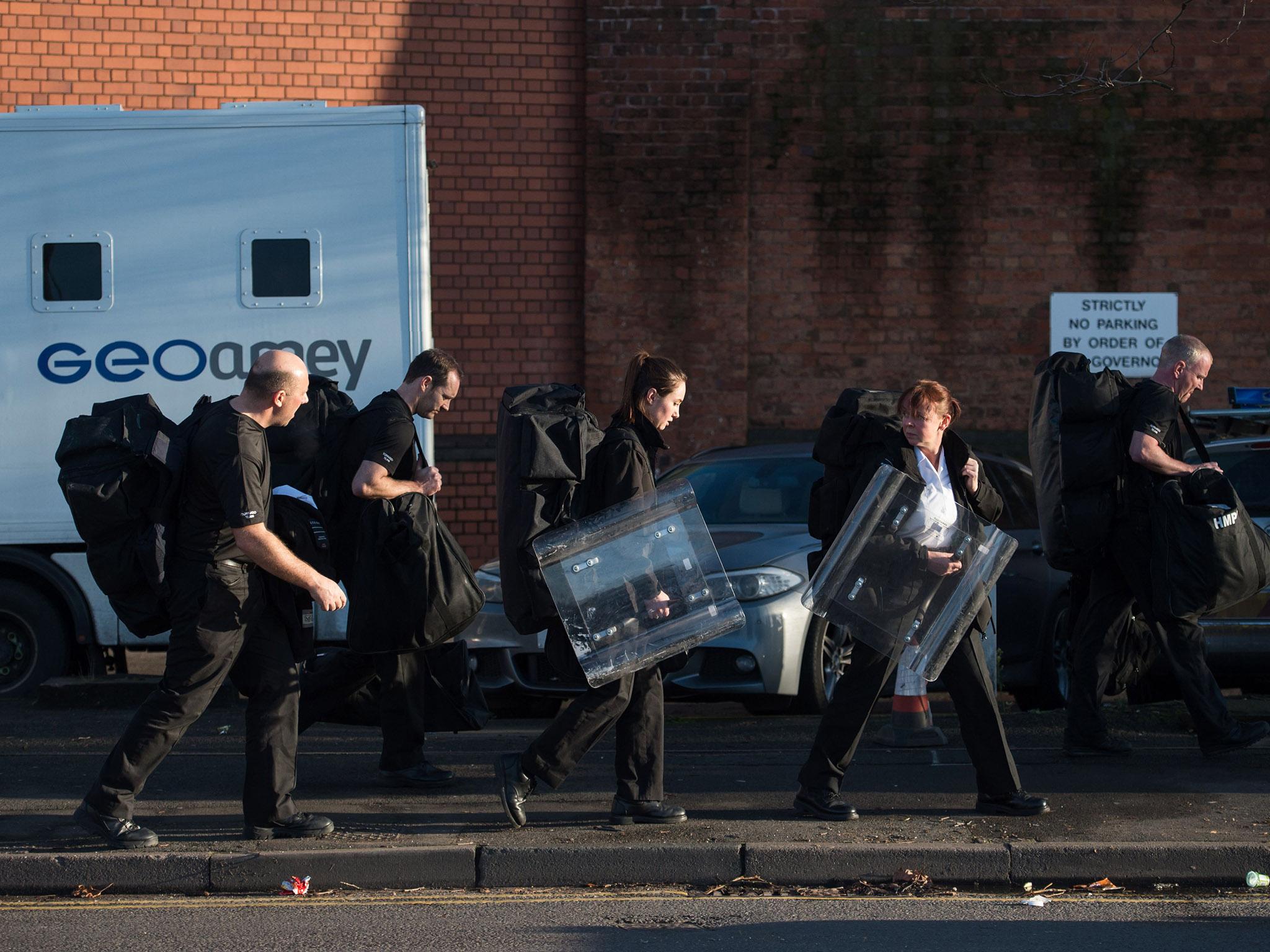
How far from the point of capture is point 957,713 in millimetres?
5898

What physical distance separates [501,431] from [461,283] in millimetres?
7108

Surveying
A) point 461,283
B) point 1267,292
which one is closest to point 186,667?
point 461,283

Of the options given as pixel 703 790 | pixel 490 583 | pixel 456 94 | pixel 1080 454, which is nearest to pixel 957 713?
pixel 703 790

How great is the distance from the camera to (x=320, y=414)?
698cm

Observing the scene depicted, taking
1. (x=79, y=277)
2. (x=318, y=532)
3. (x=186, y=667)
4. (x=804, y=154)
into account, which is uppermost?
(x=804, y=154)

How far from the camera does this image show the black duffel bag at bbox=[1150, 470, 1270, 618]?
661 centimetres

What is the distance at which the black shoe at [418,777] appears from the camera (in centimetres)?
659

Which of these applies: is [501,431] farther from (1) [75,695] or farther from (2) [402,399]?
(1) [75,695]

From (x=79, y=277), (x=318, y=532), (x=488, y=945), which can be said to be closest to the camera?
(x=488, y=945)

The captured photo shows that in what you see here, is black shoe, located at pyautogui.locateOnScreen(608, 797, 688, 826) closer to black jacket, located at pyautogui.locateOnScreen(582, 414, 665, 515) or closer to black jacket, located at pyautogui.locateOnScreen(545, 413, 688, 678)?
black jacket, located at pyautogui.locateOnScreen(545, 413, 688, 678)

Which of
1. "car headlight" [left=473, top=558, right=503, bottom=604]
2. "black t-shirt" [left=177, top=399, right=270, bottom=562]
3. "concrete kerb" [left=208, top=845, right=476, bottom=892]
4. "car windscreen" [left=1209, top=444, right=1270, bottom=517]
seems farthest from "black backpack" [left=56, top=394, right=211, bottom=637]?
"car windscreen" [left=1209, top=444, right=1270, bottom=517]

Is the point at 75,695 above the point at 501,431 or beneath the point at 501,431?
beneath

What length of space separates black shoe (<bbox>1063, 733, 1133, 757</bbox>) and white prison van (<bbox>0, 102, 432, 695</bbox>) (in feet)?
14.3

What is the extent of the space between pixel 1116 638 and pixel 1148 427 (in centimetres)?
107
